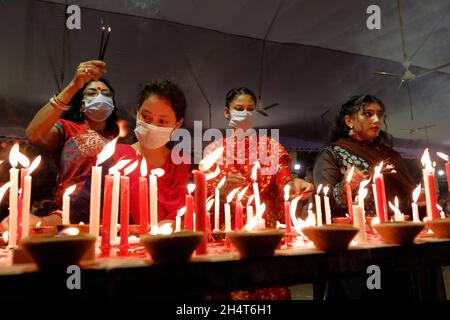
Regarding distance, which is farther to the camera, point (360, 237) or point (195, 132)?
point (195, 132)

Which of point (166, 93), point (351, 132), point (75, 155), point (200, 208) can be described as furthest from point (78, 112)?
point (351, 132)

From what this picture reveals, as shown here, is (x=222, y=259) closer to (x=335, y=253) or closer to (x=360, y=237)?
(x=335, y=253)

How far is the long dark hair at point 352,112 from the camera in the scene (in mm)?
3631

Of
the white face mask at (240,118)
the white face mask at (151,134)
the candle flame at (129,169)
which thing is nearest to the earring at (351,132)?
the white face mask at (240,118)

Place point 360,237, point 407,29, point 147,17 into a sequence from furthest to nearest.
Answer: point 407,29
point 147,17
point 360,237

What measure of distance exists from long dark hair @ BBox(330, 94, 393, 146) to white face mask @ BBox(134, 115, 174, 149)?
193cm

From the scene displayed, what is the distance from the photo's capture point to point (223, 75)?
7.22 meters

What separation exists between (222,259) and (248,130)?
2.48 meters

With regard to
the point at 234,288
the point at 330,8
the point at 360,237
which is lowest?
the point at 234,288

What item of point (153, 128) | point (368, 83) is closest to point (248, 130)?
point (153, 128)

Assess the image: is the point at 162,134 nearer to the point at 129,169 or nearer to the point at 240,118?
the point at 240,118

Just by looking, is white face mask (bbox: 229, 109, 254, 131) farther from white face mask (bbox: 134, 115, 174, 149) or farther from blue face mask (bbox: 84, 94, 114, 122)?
blue face mask (bbox: 84, 94, 114, 122)

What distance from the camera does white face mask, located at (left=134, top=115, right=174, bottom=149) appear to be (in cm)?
329

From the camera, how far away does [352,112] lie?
372 centimetres
